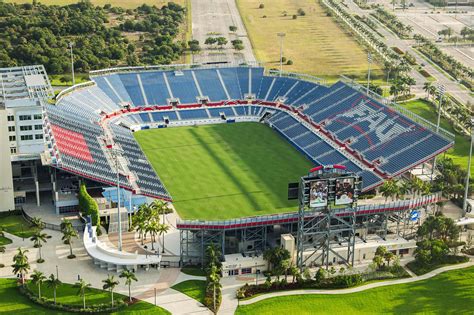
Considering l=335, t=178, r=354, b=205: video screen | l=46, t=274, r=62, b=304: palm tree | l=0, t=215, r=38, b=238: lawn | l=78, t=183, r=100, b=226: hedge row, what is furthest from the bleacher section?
l=46, t=274, r=62, b=304: palm tree

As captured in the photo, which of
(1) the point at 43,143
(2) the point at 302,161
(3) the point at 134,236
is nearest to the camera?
(3) the point at 134,236

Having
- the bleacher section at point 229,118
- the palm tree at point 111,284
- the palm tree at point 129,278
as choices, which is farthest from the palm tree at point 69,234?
the bleacher section at point 229,118

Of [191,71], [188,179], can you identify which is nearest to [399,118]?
[188,179]

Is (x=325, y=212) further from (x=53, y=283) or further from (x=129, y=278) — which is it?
(x=53, y=283)

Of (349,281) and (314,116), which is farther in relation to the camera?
(314,116)

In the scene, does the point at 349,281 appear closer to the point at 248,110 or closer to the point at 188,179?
the point at 188,179

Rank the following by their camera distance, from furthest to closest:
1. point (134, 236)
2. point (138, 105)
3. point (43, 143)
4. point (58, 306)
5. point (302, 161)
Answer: point (138, 105) → point (302, 161) → point (43, 143) → point (134, 236) → point (58, 306)

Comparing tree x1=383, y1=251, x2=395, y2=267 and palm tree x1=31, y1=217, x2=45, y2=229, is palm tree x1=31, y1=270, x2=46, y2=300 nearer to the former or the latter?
palm tree x1=31, y1=217, x2=45, y2=229
